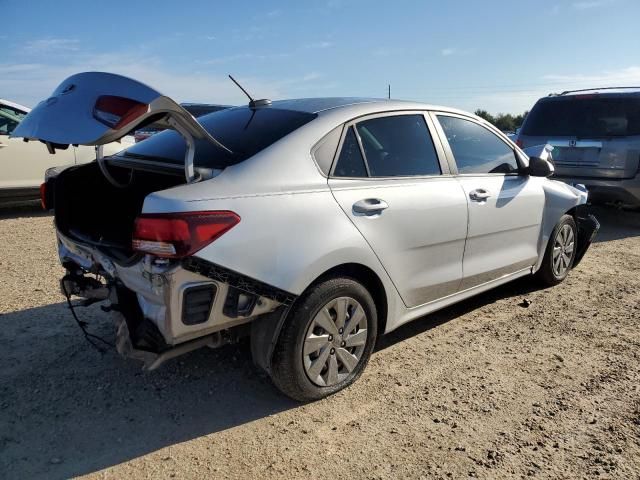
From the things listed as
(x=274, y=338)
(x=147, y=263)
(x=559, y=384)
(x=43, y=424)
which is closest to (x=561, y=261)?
(x=559, y=384)

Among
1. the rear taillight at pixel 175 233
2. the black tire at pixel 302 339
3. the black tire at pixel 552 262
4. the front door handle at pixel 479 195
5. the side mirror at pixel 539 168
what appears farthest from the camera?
the black tire at pixel 552 262

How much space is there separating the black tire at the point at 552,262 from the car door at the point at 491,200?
0.97ft

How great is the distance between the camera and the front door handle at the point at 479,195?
384 centimetres

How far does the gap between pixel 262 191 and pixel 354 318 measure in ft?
3.14

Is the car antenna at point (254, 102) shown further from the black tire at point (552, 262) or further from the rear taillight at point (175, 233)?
the black tire at point (552, 262)

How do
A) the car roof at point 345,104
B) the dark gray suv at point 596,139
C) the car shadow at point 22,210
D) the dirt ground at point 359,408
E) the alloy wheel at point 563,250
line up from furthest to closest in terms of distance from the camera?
1. the car shadow at point 22,210
2. the dark gray suv at point 596,139
3. the alloy wheel at point 563,250
4. the car roof at point 345,104
5. the dirt ground at point 359,408

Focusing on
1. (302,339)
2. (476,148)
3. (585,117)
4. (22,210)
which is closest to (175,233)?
(302,339)

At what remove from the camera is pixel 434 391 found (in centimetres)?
325

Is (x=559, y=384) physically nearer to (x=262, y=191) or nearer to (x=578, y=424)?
(x=578, y=424)

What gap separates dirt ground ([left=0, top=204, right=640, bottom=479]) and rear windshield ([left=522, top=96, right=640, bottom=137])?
4149 millimetres

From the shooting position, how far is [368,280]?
3.27m

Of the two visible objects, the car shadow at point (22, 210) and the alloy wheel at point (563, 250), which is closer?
the alloy wheel at point (563, 250)

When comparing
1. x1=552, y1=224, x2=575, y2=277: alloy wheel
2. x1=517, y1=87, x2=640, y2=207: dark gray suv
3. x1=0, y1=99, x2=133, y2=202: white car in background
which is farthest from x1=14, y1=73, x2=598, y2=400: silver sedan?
x1=0, y1=99, x2=133, y2=202: white car in background

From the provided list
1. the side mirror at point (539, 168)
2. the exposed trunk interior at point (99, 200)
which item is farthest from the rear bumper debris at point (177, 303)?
the side mirror at point (539, 168)
